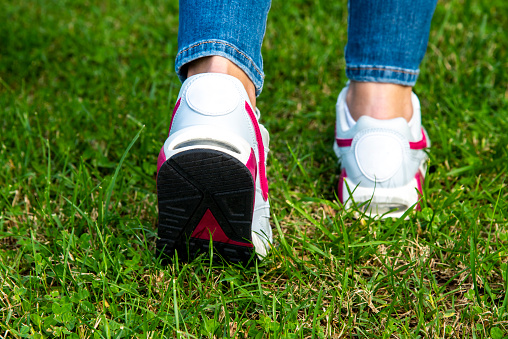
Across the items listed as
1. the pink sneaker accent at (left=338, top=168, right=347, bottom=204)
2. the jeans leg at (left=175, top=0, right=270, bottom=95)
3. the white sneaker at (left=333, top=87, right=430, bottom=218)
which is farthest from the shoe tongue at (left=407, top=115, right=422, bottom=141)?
the jeans leg at (left=175, top=0, right=270, bottom=95)

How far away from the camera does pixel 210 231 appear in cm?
140

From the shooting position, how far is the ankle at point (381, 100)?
1840mm

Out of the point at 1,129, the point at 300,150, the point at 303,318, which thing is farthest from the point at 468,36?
A: the point at 1,129

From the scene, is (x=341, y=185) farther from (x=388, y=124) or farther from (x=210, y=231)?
(x=210, y=231)

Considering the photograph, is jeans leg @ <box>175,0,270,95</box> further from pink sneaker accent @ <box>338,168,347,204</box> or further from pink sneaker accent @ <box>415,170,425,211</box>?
pink sneaker accent @ <box>415,170,425,211</box>

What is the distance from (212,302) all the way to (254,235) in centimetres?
24

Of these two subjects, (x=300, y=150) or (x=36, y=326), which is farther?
(x=300, y=150)

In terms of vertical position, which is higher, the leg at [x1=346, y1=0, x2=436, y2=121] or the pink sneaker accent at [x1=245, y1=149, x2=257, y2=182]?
the leg at [x1=346, y1=0, x2=436, y2=121]

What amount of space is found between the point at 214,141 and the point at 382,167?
75 cm

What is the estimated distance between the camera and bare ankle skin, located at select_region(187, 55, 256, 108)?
141 cm

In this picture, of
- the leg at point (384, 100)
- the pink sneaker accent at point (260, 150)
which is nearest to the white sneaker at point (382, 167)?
the leg at point (384, 100)

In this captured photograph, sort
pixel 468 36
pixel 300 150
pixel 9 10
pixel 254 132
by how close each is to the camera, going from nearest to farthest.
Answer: pixel 254 132 < pixel 300 150 < pixel 468 36 < pixel 9 10

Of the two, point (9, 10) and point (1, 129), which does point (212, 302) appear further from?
point (9, 10)

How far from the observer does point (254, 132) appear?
1.45m
